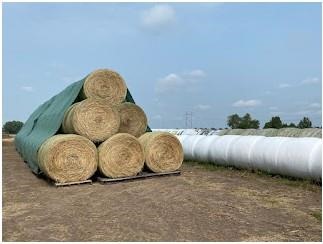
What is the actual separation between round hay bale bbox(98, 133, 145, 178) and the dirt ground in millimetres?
379

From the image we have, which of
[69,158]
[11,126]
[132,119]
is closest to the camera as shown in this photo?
[69,158]

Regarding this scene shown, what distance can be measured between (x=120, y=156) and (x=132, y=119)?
5.39ft

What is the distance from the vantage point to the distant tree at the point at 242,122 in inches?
1473

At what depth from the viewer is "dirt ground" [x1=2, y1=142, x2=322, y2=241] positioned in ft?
15.2

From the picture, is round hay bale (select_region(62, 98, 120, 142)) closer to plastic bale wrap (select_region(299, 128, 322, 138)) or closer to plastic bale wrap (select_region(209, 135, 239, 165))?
plastic bale wrap (select_region(209, 135, 239, 165))

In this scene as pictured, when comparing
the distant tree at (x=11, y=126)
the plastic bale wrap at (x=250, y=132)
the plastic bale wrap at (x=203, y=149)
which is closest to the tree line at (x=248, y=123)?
the distant tree at (x=11, y=126)

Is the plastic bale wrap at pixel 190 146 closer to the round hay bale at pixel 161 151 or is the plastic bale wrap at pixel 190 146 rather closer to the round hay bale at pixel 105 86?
the round hay bale at pixel 161 151

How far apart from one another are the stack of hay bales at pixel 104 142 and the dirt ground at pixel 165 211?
47cm

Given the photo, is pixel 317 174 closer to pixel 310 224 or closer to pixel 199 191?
pixel 199 191

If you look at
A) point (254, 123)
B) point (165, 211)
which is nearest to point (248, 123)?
point (254, 123)

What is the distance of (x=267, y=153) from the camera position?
31.0ft

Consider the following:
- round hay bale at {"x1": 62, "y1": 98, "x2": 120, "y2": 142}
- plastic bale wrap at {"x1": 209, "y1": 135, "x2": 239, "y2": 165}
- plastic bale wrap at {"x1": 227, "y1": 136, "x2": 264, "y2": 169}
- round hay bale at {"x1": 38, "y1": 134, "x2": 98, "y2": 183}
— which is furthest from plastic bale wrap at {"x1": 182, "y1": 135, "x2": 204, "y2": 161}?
round hay bale at {"x1": 38, "y1": 134, "x2": 98, "y2": 183}

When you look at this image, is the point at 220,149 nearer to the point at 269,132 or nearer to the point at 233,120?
the point at 269,132

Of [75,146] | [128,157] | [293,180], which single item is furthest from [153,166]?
[293,180]
